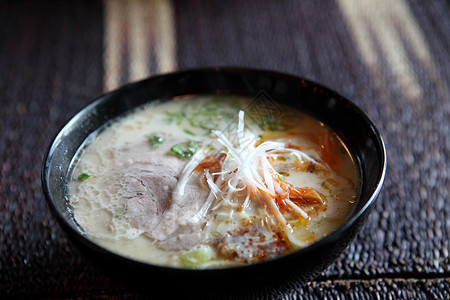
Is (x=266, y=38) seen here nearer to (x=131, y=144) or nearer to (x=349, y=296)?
(x=131, y=144)

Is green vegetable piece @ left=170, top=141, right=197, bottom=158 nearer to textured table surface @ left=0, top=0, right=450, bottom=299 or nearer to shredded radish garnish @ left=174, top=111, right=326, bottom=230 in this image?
shredded radish garnish @ left=174, top=111, right=326, bottom=230

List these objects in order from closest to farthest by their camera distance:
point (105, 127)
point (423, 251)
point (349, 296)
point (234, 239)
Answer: point (234, 239), point (349, 296), point (423, 251), point (105, 127)

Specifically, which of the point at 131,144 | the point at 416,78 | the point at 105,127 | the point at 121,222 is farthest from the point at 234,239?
the point at 416,78

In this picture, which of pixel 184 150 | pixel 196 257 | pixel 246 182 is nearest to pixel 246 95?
pixel 184 150

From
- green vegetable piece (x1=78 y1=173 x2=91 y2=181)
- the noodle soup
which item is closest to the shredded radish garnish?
the noodle soup

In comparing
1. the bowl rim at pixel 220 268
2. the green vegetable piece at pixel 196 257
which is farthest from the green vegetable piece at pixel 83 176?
the green vegetable piece at pixel 196 257
